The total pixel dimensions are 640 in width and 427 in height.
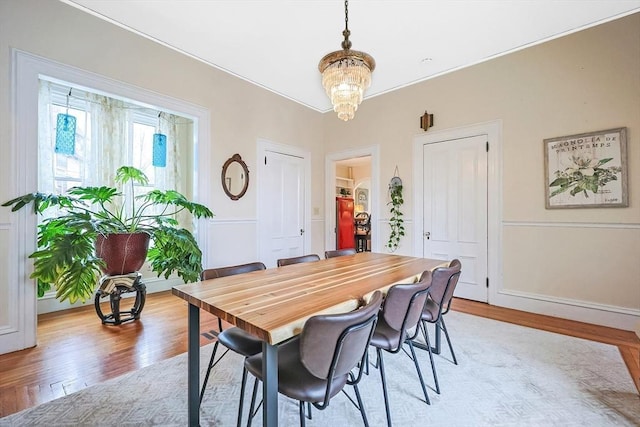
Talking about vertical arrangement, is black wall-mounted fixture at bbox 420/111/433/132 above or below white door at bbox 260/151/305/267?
above

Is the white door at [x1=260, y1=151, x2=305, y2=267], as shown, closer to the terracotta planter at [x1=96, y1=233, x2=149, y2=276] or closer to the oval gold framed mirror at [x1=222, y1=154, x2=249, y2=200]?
the oval gold framed mirror at [x1=222, y1=154, x2=249, y2=200]

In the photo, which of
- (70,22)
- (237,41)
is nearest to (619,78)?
(237,41)

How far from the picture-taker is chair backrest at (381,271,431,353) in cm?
144

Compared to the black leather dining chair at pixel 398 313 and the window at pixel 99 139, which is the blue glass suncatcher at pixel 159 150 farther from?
the black leather dining chair at pixel 398 313

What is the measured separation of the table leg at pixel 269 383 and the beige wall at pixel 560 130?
3.36 meters

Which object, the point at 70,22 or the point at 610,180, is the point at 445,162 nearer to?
the point at 610,180

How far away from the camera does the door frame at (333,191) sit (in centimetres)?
452

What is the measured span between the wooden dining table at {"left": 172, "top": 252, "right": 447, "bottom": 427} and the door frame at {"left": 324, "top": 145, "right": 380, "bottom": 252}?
2.31 m

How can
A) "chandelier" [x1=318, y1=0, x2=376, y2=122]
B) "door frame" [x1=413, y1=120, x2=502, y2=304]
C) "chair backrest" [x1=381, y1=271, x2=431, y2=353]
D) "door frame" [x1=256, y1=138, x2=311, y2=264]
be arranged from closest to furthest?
"chair backrest" [x1=381, y1=271, x2=431, y2=353] → "chandelier" [x1=318, y1=0, x2=376, y2=122] → "door frame" [x1=413, y1=120, x2=502, y2=304] → "door frame" [x1=256, y1=138, x2=311, y2=264]

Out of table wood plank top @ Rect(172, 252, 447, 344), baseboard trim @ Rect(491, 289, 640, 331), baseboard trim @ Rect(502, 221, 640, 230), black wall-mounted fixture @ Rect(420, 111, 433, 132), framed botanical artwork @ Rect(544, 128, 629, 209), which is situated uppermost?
black wall-mounted fixture @ Rect(420, 111, 433, 132)

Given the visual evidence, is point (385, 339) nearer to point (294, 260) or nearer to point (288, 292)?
point (288, 292)

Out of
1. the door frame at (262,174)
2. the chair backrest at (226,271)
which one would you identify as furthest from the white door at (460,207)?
the chair backrest at (226,271)

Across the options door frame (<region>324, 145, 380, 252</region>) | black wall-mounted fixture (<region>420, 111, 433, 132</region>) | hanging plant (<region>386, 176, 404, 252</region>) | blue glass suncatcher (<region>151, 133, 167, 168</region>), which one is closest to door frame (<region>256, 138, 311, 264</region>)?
door frame (<region>324, 145, 380, 252</region>)

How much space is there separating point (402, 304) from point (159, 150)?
3.78 meters
